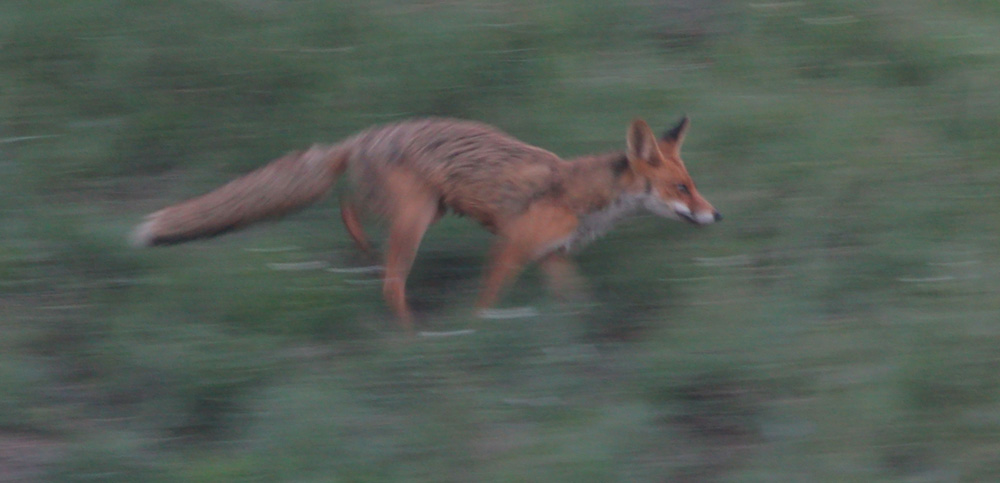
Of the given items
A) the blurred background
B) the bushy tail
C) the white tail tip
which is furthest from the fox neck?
the white tail tip

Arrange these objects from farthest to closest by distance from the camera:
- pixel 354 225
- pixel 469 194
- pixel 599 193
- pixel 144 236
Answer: pixel 354 225, pixel 599 193, pixel 469 194, pixel 144 236

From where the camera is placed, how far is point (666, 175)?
590 centimetres

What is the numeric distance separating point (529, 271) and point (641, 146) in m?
0.94

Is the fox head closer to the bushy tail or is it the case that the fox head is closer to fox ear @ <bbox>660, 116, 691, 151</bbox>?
fox ear @ <bbox>660, 116, 691, 151</bbox>

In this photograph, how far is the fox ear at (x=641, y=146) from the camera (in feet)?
19.0

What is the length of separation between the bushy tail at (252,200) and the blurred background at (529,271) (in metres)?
0.20

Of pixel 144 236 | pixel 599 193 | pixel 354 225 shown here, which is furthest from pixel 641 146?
pixel 144 236

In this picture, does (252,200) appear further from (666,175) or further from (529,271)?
(666,175)

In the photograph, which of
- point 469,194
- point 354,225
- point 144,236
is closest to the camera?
point 144,236

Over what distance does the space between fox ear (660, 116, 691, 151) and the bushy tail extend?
5.79 feet

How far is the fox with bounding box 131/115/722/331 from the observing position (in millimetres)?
5715

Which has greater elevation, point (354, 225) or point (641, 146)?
point (641, 146)

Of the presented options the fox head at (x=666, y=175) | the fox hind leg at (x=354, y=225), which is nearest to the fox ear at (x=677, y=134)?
the fox head at (x=666, y=175)

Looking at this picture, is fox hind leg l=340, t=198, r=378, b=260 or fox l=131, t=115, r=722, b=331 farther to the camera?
fox hind leg l=340, t=198, r=378, b=260
